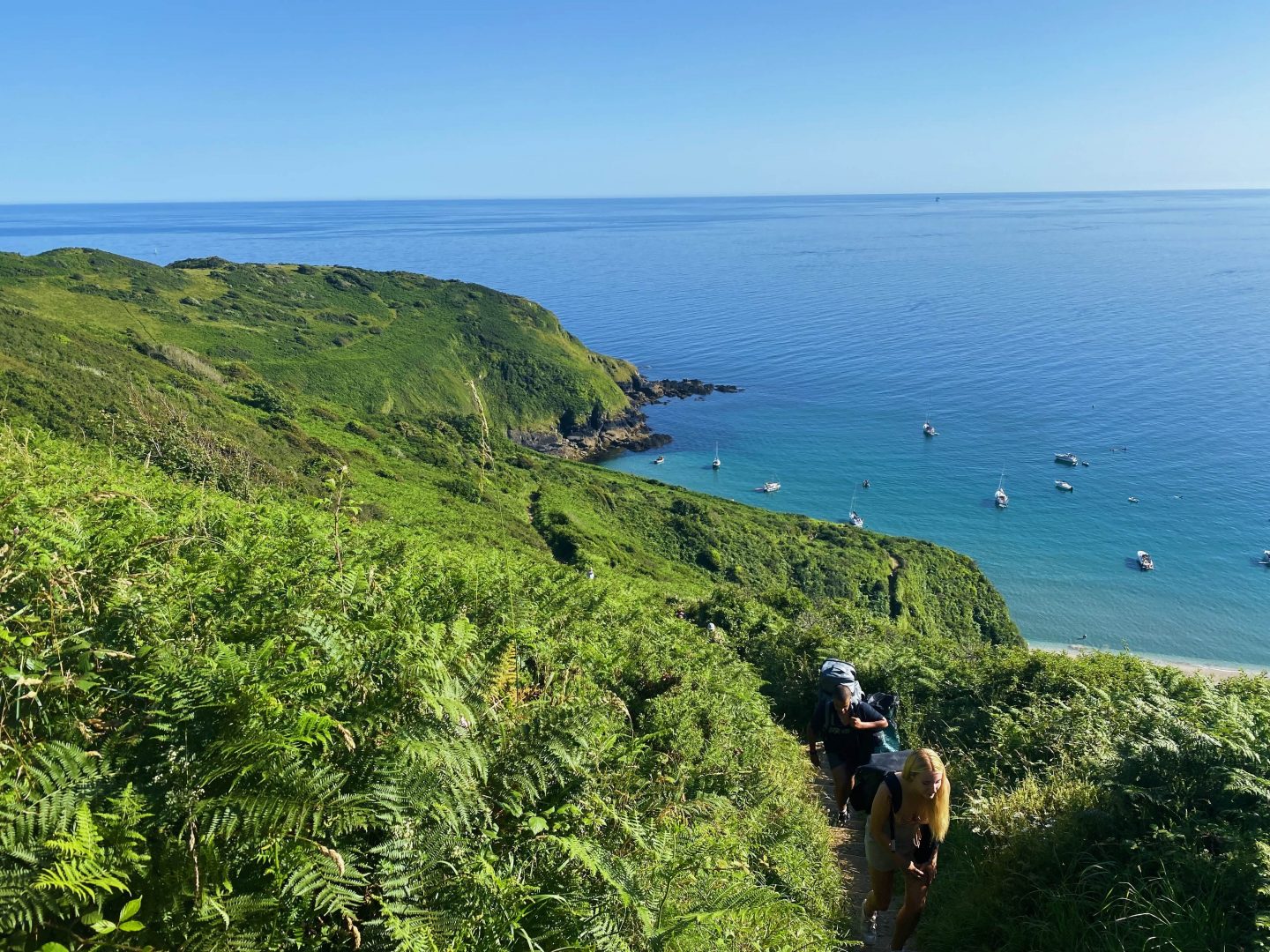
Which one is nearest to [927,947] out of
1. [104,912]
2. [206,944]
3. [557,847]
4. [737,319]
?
[557,847]

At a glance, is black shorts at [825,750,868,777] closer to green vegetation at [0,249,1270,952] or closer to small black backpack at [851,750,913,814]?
small black backpack at [851,750,913,814]

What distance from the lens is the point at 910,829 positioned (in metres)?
5.03

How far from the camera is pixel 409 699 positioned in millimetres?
3488

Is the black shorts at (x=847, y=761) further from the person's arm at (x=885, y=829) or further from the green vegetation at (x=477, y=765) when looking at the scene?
the person's arm at (x=885, y=829)

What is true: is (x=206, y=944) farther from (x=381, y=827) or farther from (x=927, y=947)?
(x=927, y=947)

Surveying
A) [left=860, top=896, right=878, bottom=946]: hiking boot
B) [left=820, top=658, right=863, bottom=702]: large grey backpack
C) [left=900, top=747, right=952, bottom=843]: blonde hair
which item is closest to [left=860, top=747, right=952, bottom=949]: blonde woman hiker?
[left=900, top=747, right=952, bottom=843]: blonde hair

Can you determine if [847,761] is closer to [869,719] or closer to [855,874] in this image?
[869,719]

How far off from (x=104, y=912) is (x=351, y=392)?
79105 millimetres

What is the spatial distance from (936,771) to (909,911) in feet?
3.72

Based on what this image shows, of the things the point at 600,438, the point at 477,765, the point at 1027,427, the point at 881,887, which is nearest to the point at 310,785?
the point at 477,765

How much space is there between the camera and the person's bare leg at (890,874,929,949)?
5004mm

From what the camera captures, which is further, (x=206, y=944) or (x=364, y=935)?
(x=364, y=935)

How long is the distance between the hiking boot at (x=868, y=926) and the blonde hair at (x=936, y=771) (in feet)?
3.10

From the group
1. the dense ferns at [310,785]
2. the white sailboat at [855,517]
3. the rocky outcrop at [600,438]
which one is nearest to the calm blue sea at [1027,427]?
the white sailboat at [855,517]
